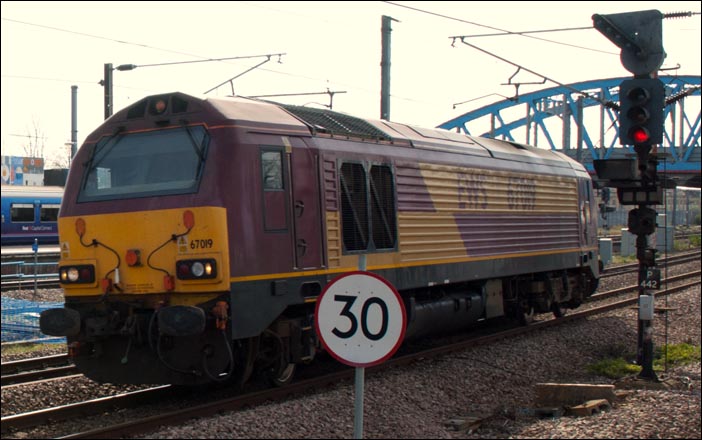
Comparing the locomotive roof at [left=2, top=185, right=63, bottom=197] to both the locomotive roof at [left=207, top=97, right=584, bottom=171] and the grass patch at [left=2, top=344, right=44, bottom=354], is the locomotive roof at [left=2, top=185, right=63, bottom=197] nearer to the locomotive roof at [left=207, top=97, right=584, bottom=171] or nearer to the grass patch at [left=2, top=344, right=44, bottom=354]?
the grass patch at [left=2, top=344, right=44, bottom=354]

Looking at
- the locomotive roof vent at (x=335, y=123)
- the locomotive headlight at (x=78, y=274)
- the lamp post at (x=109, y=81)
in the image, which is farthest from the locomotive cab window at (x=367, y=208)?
the lamp post at (x=109, y=81)

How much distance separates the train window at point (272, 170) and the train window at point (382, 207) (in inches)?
73.8

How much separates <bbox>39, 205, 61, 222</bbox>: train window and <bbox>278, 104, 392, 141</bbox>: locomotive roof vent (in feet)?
102

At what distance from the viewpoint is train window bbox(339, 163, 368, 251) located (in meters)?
11.2

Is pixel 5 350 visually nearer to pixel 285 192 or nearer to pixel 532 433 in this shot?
pixel 285 192

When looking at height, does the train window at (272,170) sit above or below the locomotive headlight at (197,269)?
above

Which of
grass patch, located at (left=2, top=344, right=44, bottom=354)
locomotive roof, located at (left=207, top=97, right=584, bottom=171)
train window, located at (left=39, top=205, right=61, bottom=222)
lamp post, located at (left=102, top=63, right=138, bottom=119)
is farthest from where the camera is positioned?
train window, located at (left=39, top=205, right=61, bottom=222)

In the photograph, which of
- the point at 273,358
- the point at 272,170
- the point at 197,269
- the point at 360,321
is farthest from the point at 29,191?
the point at 360,321

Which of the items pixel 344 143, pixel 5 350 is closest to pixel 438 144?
pixel 344 143

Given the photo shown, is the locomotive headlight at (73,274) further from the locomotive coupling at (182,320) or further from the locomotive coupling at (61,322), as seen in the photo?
the locomotive coupling at (182,320)

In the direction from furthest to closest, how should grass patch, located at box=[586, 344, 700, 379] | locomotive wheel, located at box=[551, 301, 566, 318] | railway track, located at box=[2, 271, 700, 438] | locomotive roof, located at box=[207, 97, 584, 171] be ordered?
locomotive wheel, located at box=[551, 301, 566, 318]
grass patch, located at box=[586, 344, 700, 379]
locomotive roof, located at box=[207, 97, 584, 171]
railway track, located at box=[2, 271, 700, 438]

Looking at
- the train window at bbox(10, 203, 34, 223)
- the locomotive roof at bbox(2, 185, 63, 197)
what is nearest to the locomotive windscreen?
the locomotive roof at bbox(2, 185, 63, 197)

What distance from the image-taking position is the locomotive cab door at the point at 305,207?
10359 millimetres

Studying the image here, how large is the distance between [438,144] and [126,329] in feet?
19.6
